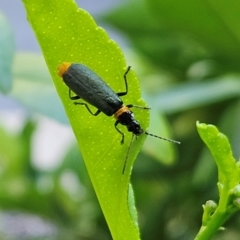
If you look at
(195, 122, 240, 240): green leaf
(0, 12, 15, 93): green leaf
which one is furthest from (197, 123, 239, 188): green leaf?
(0, 12, 15, 93): green leaf

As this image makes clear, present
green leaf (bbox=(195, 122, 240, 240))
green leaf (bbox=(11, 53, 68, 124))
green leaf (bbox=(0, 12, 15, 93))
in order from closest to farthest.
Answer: green leaf (bbox=(195, 122, 240, 240)) → green leaf (bbox=(0, 12, 15, 93)) → green leaf (bbox=(11, 53, 68, 124))

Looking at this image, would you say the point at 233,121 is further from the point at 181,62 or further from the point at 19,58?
the point at 19,58

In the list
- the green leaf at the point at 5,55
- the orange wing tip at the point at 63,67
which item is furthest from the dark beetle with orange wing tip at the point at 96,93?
the green leaf at the point at 5,55

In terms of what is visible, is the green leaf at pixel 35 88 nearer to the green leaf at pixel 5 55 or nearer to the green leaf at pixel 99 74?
the green leaf at pixel 5 55

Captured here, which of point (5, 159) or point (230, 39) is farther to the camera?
point (5, 159)

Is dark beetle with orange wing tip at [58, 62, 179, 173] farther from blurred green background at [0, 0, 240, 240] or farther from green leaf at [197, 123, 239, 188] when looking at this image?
blurred green background at [0, 0, 240, 240]

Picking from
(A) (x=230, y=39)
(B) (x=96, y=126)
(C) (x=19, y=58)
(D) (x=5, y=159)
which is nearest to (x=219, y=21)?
(A) (x=230, y=39)

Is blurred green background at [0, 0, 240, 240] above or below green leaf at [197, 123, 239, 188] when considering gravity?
below
